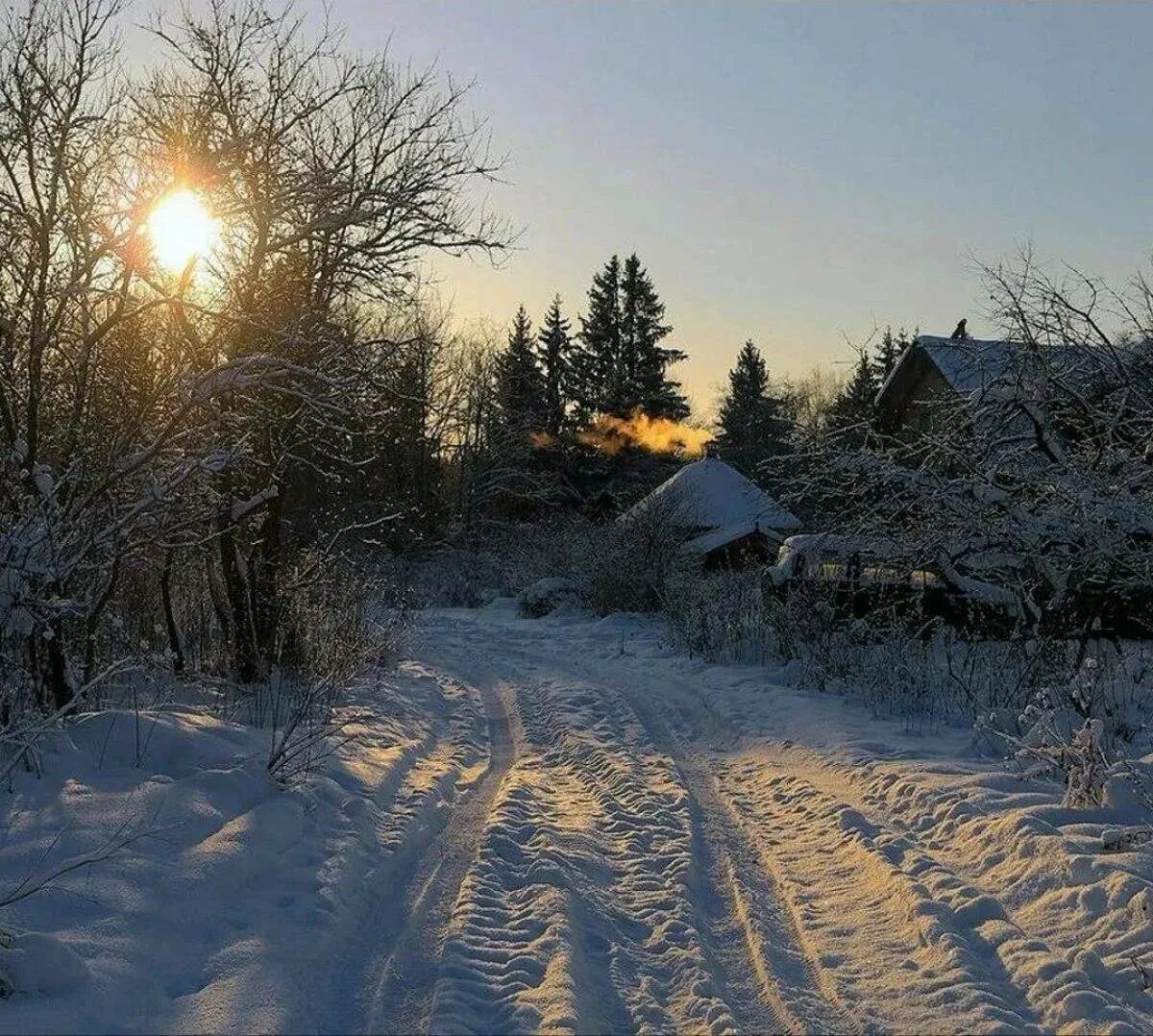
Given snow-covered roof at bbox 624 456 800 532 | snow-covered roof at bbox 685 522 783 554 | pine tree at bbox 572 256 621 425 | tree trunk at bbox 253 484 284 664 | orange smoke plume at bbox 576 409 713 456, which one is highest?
pine tree at bbox 572 256 621 425

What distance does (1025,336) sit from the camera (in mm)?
10945

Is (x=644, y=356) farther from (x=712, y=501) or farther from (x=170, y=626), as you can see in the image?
(x=170, y=626)

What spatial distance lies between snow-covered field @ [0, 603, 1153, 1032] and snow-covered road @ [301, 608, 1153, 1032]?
0.7 inches

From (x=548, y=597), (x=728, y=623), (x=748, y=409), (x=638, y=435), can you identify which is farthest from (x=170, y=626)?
(x=748, y=409)

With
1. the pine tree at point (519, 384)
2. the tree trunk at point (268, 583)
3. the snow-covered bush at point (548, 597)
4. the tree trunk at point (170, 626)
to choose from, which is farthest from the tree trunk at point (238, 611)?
the pine tree at point (519, 384)

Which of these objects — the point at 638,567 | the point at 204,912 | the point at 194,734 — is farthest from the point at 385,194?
the point at 638,567

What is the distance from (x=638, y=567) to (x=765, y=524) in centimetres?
717

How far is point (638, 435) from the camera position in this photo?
46.4m

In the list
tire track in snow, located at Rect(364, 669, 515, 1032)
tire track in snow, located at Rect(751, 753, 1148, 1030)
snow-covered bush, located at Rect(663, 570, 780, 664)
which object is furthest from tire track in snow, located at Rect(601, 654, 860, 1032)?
snow-covered bush, located at Rect(663, 570, 780, 664)

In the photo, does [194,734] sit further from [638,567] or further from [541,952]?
[638,567]

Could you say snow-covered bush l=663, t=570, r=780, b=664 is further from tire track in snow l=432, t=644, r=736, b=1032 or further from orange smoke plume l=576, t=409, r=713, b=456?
orange smoke plume l=576, t=409, r=713, b=456

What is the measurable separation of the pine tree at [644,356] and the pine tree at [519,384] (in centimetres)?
418

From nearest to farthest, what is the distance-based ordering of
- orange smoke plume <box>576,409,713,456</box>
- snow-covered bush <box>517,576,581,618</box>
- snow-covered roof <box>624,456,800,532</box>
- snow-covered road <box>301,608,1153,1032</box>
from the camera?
snow-covered road <box>301,608,1153,1032</box> < snow-covered bush <box>517,576,581,618</box> < snow-covered roof <box>624,456,800,532</box> < orange smoke plume <box>576,409,713,456</box>

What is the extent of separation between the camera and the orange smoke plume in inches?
1816
